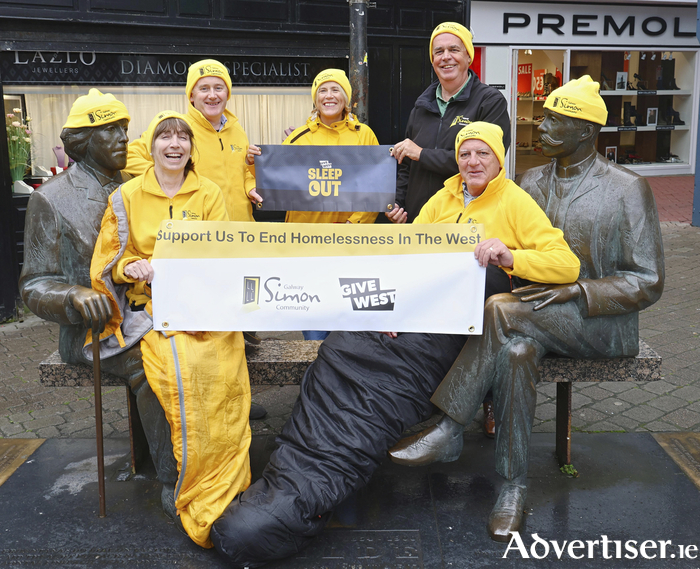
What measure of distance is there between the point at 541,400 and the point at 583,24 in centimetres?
1098

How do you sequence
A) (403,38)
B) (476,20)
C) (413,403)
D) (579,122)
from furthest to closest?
(476,20)
(403,38)
(579,122)
(413,403)

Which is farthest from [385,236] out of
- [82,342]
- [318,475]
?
[82,342]

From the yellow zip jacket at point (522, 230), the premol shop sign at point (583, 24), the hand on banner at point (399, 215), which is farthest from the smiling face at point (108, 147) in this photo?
the premol shop sign at point (583, 24)

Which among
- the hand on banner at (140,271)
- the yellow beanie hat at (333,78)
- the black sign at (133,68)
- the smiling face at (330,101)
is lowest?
the hand on banner at (140,271)

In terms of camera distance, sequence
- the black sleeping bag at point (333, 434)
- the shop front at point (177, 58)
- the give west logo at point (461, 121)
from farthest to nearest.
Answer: the shop front at point (177, 58) < the give west logo at point (461, 121) < the black sleeping bag at point (333, 434)

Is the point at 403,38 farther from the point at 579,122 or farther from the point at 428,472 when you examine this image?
the point at 428,472

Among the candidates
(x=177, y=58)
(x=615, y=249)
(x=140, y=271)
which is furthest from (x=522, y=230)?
(x=177, y=58)

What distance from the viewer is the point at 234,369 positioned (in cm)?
347

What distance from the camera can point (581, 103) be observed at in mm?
3721

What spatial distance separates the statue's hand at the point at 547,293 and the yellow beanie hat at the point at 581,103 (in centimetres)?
89

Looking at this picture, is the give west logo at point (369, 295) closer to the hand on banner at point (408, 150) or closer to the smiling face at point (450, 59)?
the hand on banner at point (408, 150)

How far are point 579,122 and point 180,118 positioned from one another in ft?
6.68

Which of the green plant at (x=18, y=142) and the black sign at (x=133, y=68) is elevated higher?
the black sign at (x=133, y=68)
